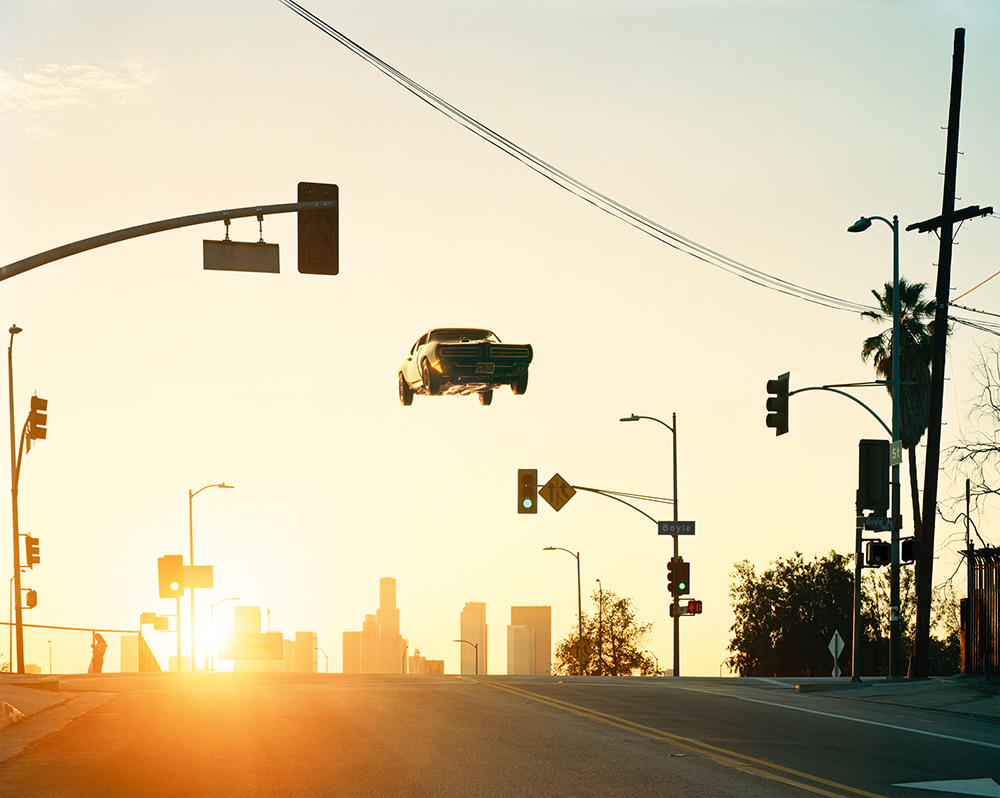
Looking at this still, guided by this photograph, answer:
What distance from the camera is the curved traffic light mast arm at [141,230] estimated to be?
16.9 m

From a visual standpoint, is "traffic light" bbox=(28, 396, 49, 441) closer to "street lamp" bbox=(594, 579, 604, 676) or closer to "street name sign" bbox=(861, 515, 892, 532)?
"street name sign" bbox=(861, 515, 892, 532)

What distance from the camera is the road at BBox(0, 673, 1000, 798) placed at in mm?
11328

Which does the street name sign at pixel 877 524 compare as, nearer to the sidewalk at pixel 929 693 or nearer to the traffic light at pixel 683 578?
the sidewalk at pixel 929 693

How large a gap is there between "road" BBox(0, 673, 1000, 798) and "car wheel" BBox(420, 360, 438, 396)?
1137 cm

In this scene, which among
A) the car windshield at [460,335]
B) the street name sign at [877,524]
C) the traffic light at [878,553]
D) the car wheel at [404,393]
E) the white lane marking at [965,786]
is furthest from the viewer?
the car wheel at [404,393]

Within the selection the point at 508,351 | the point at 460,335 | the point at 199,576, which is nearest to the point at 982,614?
the point at 508,351

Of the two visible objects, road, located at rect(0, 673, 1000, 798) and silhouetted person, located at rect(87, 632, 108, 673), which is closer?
road, located at rect(0, 673, 1000, 798)

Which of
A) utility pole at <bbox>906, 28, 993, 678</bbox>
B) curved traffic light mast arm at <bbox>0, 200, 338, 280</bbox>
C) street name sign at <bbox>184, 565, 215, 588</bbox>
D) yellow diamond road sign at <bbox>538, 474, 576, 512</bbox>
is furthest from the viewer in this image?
street name sign at <bbox>184, 565, 215, 588</bbox>

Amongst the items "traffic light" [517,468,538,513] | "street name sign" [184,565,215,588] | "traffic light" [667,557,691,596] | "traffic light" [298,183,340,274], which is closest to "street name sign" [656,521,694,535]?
"traffic light" [667,557,691,596]

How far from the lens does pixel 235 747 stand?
44.8ft

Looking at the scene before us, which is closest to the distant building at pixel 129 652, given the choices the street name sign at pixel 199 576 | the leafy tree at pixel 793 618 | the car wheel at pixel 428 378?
the street name sign at pixel 199 576

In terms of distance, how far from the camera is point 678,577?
1753 inches

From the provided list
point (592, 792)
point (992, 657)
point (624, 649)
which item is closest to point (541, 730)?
point (592, 792)

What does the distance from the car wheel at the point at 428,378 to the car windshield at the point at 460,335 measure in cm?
97
